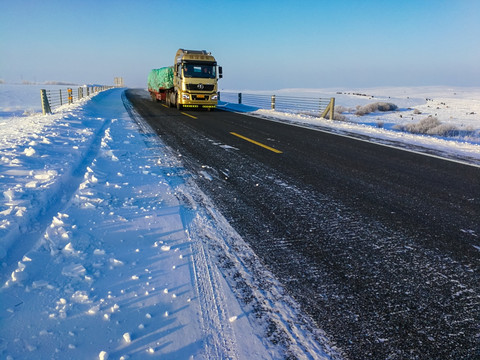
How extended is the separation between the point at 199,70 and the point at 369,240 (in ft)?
57.5

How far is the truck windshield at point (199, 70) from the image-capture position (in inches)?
720

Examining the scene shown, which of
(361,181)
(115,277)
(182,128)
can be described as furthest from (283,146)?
(115,277)

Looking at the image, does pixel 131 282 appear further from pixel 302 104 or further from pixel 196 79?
pixel 302 104

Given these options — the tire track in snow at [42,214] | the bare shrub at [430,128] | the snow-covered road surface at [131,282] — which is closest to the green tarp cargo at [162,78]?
the bare shrub at [430,128]

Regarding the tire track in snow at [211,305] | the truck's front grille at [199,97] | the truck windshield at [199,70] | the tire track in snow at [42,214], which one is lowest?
the tire track in snow at [211,305]

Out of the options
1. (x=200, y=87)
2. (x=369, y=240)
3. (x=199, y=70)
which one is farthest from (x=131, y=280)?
(x=199, y=70)

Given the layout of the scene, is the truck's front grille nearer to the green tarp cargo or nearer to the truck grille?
the truck grille

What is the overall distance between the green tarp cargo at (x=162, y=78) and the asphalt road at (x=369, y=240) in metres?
17.7

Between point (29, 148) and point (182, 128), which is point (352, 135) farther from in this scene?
point (29, 148)

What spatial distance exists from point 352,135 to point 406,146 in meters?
2.17

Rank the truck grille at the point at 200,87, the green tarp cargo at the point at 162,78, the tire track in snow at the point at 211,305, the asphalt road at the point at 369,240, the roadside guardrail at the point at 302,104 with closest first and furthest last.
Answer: the tire track in snow at the point at 211,305, the asphalt road at the point at 369,240, the roadside guardrail at the point at 302,104, the truck grille at the point at 200,87, the green tarp cargo at the point at 162,78

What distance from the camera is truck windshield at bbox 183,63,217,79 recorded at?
60.0 ft

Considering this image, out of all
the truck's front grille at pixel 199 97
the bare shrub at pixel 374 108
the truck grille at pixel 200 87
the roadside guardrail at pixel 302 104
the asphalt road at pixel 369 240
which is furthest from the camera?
the bare shrub at pixel 374 108

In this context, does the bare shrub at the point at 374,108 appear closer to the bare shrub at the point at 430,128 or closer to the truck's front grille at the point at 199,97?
the bare shrub at the point at 430,128
